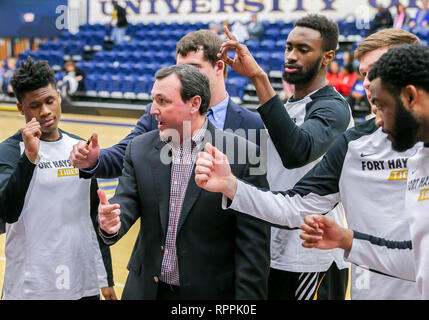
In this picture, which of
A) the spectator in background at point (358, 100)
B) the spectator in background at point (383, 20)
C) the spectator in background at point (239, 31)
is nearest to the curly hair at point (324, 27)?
the spectator in background at point (358, 100)

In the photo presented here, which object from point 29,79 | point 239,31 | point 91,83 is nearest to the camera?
point 29,79

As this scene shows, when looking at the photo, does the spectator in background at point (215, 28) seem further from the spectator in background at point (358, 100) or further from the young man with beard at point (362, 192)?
the young man with beard at point (362, 192)

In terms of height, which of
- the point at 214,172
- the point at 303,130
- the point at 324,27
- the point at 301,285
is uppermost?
the point at 324,27

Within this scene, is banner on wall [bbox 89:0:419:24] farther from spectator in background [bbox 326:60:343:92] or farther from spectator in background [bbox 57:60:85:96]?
spectator in background [bbox 57:60:85:96]

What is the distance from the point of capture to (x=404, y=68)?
1965 mm

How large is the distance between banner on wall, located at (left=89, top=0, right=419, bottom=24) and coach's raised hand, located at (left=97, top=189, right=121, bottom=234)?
15.2 m

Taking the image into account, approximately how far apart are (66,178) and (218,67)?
1135 mm

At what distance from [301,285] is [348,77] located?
10831 mm

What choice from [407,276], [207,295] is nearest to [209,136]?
[207,295]

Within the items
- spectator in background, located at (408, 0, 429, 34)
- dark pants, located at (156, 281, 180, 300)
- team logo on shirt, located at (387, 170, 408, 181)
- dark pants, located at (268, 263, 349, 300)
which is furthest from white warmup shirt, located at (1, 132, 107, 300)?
spectator in background, located at (408, 0, 429, 34)

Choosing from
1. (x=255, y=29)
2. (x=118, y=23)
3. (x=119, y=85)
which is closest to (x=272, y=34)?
(x=255, y=29)

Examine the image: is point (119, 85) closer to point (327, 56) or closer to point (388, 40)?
point (327, 56)

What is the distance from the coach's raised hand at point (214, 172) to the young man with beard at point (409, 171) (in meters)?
0.38
